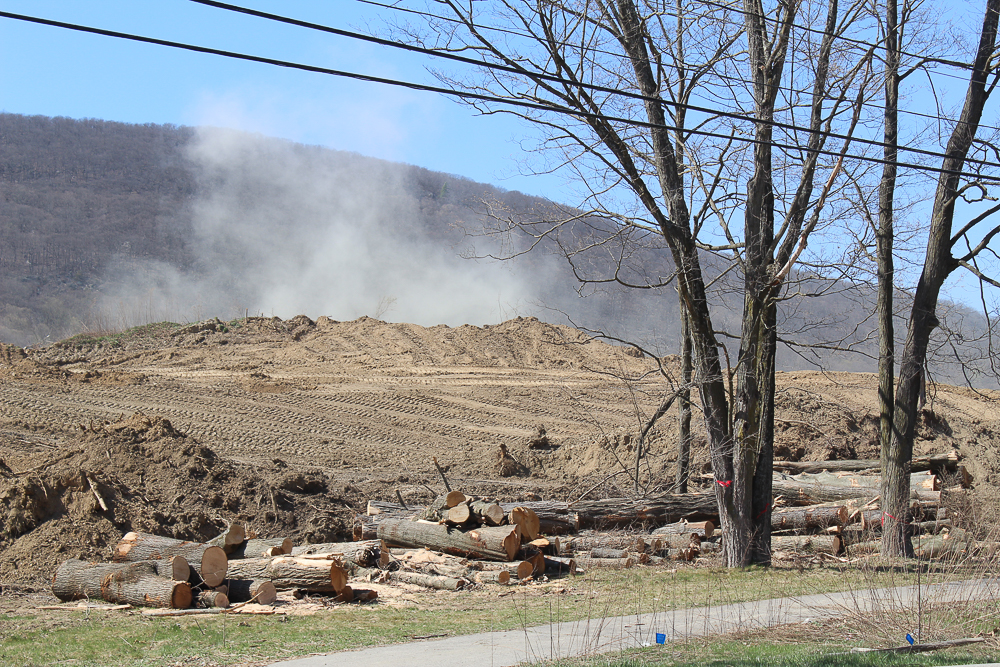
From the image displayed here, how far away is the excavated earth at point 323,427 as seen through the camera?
39.2ft

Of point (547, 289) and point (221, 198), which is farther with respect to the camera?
point (221, 198)

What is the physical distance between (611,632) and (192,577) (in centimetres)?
469

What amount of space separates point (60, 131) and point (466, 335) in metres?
72.6

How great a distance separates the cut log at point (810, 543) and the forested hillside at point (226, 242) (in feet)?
124

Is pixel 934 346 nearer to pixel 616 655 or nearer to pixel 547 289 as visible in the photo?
pixel 616 655

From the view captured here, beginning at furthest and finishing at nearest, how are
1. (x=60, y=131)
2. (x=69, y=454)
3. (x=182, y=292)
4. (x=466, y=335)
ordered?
(x=60, y=131), (x=182, y=292), (x=466, y=335), (x=69, y=454)

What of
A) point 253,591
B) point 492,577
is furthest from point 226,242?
point 253,591

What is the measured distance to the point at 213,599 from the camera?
8680 mm

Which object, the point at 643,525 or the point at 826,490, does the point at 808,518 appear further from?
the point at 643,525

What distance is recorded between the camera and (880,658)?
6.41 m

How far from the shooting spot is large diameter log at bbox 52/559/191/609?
8570 millimetres

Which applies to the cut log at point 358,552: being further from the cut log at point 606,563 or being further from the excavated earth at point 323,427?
the cut log at point 606,563

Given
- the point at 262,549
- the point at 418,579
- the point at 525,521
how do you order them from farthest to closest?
the point at 525,521
the point at 262,549
the point at 418,579

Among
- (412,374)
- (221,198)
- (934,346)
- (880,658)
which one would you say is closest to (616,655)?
(880,658)
